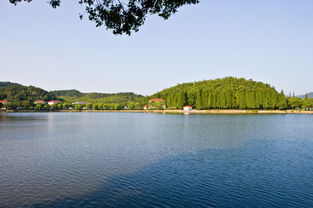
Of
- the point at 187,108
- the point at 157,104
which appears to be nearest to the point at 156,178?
the point at 187,108

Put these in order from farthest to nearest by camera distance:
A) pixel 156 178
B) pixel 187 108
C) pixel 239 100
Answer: pixel 187 108 → pixel 239 100 → pixel 156 178

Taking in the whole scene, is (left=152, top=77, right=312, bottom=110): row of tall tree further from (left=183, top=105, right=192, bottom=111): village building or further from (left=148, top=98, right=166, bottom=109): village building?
(left=148, top=98, right=166, bottom=109): village building

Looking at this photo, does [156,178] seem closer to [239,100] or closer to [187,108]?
[239,100]

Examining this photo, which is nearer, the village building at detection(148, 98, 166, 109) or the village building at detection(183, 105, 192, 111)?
the village building at detection(183, 105, 192, 111)

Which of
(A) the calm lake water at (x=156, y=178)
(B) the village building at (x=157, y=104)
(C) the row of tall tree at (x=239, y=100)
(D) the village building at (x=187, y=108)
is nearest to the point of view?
(A) the calm lake water at (x=156, y=178)

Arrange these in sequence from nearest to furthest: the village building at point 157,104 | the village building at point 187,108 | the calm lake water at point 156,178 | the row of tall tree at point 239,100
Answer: the calm lake water at point 156,178 → the row of tall tree at point 239,100 → the village building at point 187,108 → the village building at point 157,104

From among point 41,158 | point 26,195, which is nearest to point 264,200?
point 26,195

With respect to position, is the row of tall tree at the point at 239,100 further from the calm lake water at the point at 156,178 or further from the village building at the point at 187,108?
the calm lake water at the point at 156,178

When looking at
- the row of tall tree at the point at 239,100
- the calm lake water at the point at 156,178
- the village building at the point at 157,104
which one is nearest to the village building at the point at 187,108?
the row of tall tree at the point at 239,100

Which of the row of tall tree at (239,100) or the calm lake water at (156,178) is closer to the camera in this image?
the calm lake water at (156,178)

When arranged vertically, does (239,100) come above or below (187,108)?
above

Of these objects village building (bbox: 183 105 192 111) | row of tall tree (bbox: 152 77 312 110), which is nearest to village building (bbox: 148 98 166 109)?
row of tall tree (bbox: 152 77 312 110)

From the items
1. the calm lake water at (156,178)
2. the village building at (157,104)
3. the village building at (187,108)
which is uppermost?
the village building at (157,104)

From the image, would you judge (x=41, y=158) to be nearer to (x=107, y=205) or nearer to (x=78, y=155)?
(x=78, y=155)
